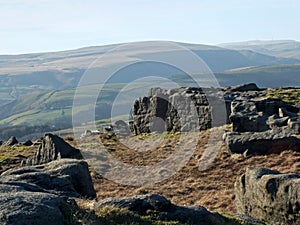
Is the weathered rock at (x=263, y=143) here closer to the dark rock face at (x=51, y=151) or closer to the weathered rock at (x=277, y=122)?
the weathered rock at (x=277, y=122)

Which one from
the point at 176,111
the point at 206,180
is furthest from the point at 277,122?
the point at 176,111

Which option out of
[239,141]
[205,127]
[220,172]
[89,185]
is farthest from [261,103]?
[89,185]

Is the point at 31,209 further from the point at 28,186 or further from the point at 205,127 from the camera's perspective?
the point at 205,127

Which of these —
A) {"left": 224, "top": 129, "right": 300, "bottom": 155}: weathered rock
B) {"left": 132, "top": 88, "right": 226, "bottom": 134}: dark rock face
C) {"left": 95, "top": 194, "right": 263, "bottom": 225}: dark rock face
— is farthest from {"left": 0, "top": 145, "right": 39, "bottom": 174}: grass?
{"left": 95, "top": 194, "right": 263, "bottom": 225}: dark rock face

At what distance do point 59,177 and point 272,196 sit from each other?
35.2 ft

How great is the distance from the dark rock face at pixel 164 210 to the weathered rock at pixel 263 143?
2900cm

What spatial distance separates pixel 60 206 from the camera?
1459 cm

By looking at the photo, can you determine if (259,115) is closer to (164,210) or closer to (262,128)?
(262,128)

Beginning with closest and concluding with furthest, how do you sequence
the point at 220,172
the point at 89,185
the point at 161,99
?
the point at 89,185, the point at 220,172, the point at 161,99

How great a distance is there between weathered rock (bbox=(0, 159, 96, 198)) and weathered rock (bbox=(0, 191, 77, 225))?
17.6 feet

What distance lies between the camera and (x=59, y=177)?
23406 mm

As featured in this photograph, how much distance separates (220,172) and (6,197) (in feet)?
110

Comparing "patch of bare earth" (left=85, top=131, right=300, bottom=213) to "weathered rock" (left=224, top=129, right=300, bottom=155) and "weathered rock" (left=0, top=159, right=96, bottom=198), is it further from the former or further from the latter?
"weathered rock" (left=0, top=159, right=96, bottom=198)

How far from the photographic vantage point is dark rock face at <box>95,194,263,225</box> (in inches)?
719
